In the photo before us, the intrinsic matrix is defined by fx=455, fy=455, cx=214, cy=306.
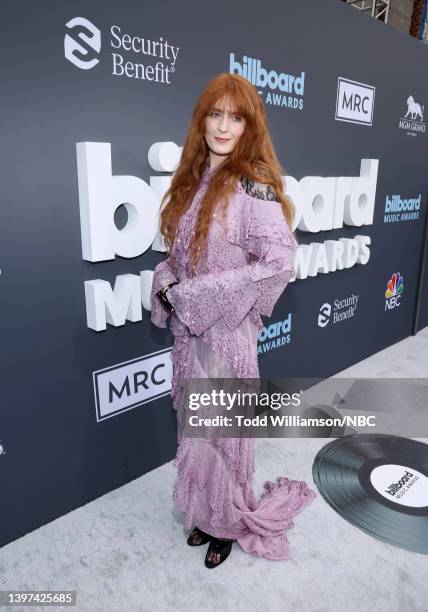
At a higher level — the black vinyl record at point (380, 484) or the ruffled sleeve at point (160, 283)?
the ruffled sleeve at point (160, 283)

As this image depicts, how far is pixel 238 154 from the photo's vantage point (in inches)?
55.6

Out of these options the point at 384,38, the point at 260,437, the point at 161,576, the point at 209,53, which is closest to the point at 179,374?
the point at 161,576

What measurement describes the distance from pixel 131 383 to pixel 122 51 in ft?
4.48

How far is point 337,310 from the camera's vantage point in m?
3.22

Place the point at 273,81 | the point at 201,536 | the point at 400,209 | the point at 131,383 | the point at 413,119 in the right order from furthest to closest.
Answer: the point at 400,209 → the point at 413,119 → the point at 273,81 → the point at 131,383 → the point at 201,536

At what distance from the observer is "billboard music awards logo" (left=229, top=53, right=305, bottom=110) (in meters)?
2.17

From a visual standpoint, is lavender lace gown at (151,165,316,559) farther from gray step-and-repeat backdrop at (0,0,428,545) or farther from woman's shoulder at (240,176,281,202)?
gray step-and-repeat backdrop at (0,0,428,545)

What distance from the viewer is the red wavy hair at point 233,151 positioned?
1341mm

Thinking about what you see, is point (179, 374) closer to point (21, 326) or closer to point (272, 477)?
point (21, 326)

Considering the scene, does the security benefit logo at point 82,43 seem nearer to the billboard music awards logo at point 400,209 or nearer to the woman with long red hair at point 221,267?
the woman with long red hair at point 221,267

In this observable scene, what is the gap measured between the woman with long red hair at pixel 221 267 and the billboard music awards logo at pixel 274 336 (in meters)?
1.07

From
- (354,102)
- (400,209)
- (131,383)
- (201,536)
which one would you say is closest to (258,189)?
(131,383)

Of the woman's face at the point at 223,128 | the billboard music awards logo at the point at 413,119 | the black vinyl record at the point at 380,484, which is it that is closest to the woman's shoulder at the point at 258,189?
the woman's face at the point at 223,128

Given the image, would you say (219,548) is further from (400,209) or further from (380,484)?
(400,209)
